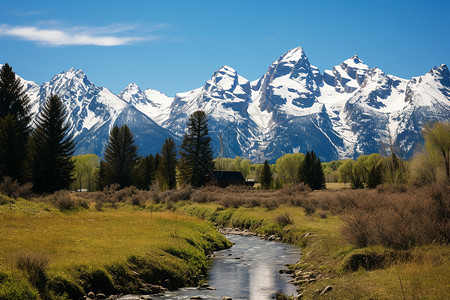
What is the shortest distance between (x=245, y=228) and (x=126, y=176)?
51.0 metres

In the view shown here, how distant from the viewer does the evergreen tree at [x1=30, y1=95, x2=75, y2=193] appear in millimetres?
57375

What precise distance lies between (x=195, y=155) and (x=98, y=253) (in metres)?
67.2

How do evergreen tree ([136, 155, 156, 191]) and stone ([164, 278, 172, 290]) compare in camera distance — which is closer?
stone ([164, 278, 172, 290])

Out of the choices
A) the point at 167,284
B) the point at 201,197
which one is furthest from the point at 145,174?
the point at 167,284

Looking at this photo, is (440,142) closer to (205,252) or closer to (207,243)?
(207,243)

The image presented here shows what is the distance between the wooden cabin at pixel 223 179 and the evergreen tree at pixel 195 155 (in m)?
10.8

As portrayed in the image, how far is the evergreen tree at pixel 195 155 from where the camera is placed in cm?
8500

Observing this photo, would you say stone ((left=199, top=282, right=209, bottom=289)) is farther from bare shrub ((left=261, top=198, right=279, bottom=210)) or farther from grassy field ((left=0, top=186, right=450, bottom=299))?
bare shrub ((left=261, top=198, right=279, bottom=210))

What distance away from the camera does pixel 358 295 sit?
13547 millimetres

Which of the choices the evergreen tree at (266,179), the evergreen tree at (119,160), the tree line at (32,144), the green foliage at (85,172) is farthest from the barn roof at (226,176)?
the green foliage at (85,172)

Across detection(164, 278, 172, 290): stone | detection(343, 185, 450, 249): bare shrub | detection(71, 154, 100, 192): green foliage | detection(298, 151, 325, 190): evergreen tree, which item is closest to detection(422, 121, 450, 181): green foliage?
detection(298, 151, 325, 190): evergreen tree

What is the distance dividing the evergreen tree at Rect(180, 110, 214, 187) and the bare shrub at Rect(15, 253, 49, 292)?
7039 centimetres

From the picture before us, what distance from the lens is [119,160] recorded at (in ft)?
291

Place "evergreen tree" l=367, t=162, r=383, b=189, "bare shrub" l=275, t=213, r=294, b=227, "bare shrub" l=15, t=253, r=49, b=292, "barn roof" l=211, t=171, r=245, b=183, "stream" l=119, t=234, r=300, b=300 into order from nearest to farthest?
"bare shrub" l=15, t=253, r=49, b=292, "stream" l=119, t=234, r=300, b=300, "bare shrub" l=275, t=213, r=294, b=227, "evergreen tree" l=367, t=162, r=383, b=189, "barn roof" l=211, t=171, r=245, b=183
